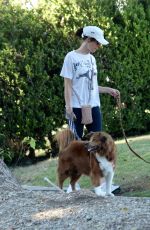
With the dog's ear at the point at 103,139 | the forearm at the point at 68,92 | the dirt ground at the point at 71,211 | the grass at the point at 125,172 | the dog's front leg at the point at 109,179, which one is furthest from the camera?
the grass at the point at 125,172

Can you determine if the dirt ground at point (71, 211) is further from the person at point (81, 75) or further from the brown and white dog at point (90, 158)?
the person at point (81, 75)

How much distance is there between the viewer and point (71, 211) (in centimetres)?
546

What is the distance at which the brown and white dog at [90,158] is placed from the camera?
7.31 metres

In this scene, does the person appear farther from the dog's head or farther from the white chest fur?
the white chest fur

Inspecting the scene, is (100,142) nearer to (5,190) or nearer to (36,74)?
(5,190)

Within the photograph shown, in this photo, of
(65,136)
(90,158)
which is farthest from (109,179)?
(65,136)

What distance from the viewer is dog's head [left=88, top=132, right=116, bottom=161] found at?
7.28 m

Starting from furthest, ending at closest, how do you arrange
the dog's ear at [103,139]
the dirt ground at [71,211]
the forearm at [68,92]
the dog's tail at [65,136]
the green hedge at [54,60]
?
the green hedge at [54,60] < the dog's tail at [65,136] < the forearm at [68,92] < the dog's ear at [103,139] < the dirt ground at [71,211]

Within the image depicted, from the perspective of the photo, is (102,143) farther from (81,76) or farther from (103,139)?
(81,76)

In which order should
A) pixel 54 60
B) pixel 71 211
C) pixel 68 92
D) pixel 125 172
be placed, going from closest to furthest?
1. pixel 71 211
2. pixel 68 92
3. pixel 125 172
4. pixel 54 60

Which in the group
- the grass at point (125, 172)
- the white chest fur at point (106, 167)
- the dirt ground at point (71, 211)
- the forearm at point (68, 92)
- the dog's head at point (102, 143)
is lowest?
the grass at point (125, 172)

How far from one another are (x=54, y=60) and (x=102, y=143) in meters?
5.33

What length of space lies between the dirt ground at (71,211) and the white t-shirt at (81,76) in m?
1.61

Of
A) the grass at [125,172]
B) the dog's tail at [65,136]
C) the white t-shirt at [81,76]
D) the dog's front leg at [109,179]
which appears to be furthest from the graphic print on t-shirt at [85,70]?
the grass at [125,172]
